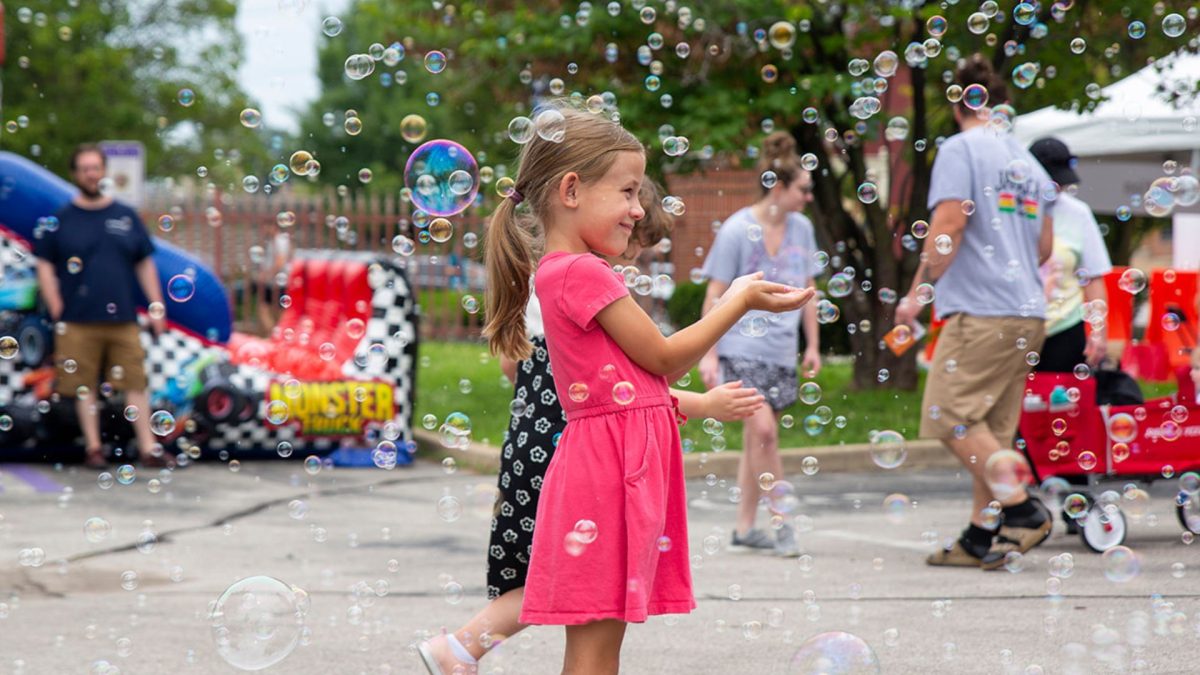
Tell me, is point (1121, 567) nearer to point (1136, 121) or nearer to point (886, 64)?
point (886, 64)

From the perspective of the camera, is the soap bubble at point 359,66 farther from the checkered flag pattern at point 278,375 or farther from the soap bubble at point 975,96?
the checkered flag pattern at point 278,375

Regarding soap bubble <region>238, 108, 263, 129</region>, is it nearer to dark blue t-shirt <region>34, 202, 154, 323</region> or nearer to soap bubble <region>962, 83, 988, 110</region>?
soap bubble <region>962, 83, 988, 110</region>

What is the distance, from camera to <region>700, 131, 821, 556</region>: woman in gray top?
6398 mm

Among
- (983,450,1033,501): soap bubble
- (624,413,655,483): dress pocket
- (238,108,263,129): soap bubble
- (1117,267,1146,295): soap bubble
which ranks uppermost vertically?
(238,108,263,129): soap bubble

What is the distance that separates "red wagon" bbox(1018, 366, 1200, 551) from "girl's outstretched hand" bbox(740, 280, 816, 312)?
3.62 meters

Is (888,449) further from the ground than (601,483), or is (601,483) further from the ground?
(601,483)

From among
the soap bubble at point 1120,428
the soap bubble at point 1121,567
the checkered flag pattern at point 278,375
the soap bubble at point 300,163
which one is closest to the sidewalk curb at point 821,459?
the checkered flag pattern at point 278,375

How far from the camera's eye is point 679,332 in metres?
3.08

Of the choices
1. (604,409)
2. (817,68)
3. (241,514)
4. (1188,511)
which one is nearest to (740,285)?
(604,409)

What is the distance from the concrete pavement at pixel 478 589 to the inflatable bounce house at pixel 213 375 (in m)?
1.00

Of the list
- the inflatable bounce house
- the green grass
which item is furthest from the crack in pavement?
the green grass

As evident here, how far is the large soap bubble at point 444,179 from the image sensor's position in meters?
4.51

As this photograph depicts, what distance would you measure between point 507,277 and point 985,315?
298 cm

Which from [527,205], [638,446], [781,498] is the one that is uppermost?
[527,205]
